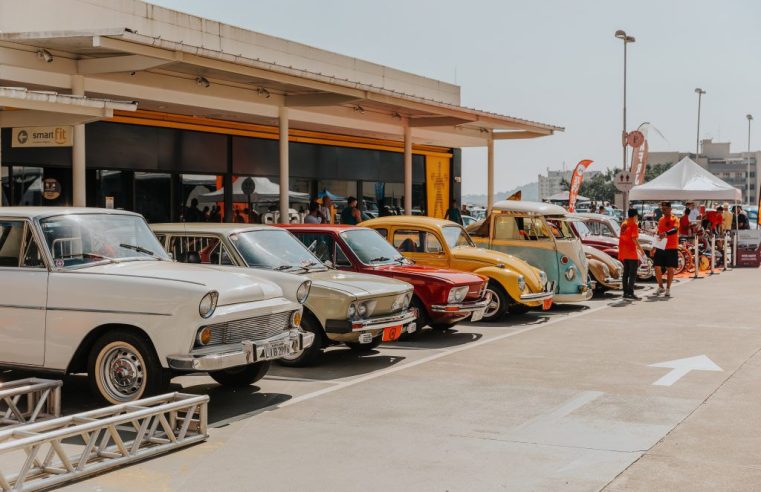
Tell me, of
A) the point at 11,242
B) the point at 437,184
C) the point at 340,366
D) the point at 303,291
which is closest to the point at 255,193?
the point at 437,184

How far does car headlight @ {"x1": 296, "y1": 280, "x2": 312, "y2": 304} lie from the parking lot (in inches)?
35.1

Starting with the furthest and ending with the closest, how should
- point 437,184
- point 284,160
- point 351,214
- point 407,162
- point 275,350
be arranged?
point 437,184
point 407,162
point 351,214
point 284,160
point 275,350

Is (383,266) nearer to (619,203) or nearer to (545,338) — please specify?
(545,338)

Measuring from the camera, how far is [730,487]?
5992mm

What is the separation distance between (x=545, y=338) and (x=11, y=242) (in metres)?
7.49

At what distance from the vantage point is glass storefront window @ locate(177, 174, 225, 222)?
2012 cm

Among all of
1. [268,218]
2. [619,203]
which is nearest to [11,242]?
[268,218]

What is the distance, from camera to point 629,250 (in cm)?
1855

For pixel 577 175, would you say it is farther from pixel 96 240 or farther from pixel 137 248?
pixel 96 240

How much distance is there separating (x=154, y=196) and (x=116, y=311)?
11857 mm

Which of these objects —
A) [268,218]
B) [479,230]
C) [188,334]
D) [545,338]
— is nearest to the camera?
[188,334]

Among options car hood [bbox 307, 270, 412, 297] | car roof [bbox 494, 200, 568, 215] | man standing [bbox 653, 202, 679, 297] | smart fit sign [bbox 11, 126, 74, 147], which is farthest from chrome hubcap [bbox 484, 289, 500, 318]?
smart fit sign [bbox 11, 126, 74, 147]

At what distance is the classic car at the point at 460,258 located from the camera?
1435cm

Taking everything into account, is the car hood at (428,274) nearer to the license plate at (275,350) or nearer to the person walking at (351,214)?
the license plate at (275,350)
